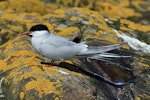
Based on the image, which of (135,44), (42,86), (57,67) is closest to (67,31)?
(135,44)

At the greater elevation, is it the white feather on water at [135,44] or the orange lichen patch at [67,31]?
the orange lichen patch at [67,31]

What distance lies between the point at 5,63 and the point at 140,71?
2.41 metres

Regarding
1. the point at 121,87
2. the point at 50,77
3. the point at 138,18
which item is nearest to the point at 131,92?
the point at 121,87

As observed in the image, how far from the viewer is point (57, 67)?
25.0 ft

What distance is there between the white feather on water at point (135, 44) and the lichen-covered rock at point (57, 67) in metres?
0.15

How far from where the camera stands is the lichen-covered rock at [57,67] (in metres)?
6.95

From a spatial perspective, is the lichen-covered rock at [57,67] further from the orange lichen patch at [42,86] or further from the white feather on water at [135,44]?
the white feather on water at [135,44]

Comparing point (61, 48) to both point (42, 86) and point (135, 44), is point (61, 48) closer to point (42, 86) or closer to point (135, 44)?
point (42, 86)

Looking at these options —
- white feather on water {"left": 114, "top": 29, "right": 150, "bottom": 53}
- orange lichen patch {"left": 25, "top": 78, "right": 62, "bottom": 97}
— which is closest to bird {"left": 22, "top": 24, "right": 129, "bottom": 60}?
orange lichen patch {"left": 25, "top": 78, "right": 62, "bottom": 97}

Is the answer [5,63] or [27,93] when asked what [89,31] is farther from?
[27,93]

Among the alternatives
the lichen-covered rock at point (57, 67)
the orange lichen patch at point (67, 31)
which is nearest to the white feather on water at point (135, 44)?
the lichen-covered rock at point (57, 67)

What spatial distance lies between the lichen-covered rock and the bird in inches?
9.2

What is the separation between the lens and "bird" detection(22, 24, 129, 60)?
294 inches

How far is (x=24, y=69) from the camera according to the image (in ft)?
24.5
